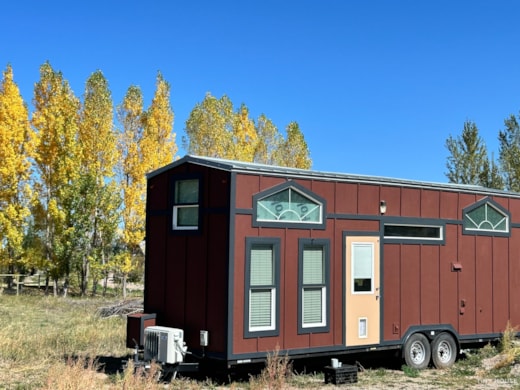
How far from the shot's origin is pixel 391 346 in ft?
38.9

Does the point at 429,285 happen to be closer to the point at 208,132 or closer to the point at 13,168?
the point at 13,168

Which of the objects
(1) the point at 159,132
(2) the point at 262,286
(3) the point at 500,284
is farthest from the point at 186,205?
(1) the point at 159,132

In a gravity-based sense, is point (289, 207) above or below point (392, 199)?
below

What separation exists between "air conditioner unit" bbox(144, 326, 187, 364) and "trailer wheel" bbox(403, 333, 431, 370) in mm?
4402

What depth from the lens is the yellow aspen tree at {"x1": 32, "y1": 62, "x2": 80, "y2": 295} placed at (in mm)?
29906

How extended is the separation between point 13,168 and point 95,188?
3.79 meters

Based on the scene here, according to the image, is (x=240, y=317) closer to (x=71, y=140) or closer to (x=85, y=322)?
(x=85, y=322)

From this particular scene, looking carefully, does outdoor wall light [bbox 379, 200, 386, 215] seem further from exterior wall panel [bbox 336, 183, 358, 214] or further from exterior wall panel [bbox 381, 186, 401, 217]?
exterior wall panel [bbox 336, 183, 358, 214]

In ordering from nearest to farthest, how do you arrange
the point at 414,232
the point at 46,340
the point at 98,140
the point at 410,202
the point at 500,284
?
1. the point at 410,202
2. the point at 414,232
3. the point at 46,340
4. the point at 500,284
5. the point at 98,140

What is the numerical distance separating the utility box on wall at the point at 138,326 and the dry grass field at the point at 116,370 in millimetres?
647

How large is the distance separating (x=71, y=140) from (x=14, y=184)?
11.0ft

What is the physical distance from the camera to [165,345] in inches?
401

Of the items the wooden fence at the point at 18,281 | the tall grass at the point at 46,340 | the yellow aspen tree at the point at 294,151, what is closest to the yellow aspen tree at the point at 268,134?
the yellow aspen tree at the point at 294,151

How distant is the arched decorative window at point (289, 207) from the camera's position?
10.4m
